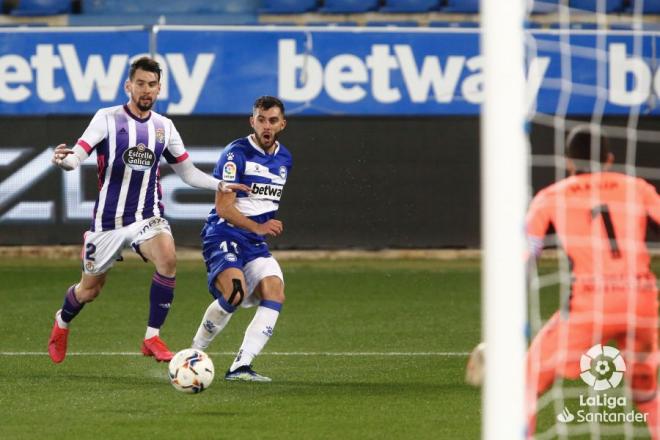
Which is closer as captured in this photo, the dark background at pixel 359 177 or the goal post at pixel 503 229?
the goal post at pixel 503 229

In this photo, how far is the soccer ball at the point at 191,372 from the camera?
769cm

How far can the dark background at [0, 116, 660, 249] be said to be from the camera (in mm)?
15633

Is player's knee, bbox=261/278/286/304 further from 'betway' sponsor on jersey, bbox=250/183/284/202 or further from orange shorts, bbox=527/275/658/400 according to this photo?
orange shorts, bbox=527/275/658/400

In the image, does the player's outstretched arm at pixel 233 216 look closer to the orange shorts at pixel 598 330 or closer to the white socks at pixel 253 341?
the white socks at pixel 253 341

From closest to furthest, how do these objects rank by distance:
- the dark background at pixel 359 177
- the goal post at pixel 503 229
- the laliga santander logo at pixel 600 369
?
the goal post at pixel 503 229 < the laliga santander logo at pixel 600 369 < the dark background at pixel 359 177

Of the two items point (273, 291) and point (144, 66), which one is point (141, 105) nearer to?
point (144, 66)

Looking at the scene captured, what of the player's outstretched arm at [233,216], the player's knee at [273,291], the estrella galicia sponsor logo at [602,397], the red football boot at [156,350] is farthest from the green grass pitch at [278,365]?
the player's outstretched arm at [233,216]

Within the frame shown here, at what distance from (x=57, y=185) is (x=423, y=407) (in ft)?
29.3

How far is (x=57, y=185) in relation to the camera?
15.6 metres

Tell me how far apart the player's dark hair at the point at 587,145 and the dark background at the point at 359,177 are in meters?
9.51

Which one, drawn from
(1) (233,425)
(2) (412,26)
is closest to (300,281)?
(2) (412,26)

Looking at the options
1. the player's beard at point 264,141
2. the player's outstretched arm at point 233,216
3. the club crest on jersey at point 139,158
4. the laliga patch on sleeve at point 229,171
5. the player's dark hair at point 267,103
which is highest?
the player's dark hair at point 267,103

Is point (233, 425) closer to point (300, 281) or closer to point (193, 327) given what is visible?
point (193, 327)

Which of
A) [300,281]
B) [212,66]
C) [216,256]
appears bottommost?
[300,281]
